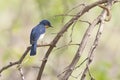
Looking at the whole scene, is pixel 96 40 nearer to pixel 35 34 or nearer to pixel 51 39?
pixel 35 34

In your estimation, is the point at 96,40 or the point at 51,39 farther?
the point at 51,39

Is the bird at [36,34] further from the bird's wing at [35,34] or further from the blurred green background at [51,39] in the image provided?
the blurred green background at [51,39]

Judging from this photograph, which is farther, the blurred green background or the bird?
the blurred green background

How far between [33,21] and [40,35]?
2627 mm

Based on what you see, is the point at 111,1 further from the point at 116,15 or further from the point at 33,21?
the point at 33,21

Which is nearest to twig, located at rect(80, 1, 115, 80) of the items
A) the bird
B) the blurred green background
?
the bird

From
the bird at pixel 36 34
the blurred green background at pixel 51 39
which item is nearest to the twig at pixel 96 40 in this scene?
the bird at pixel 36 34

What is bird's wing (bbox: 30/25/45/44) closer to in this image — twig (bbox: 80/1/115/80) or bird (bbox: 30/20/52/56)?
bird (bbox: 30/20/52/56)

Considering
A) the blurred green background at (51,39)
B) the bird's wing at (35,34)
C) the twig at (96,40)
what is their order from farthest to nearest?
1. the blurred green background at (51,39)
2. the bird's wing at (35,34)
3. the twig at (96,40)

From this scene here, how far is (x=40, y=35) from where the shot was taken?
1548 mm

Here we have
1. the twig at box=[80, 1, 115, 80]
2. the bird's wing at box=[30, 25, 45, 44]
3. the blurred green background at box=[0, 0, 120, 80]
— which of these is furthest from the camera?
the blurred green background at box=[0, 0, 120, 80]

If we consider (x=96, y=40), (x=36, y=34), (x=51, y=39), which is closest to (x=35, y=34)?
(x=36, y=34)

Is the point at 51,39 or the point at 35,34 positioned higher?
the point at 35,34

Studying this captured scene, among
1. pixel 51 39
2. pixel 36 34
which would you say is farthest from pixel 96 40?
pixel 51 39
